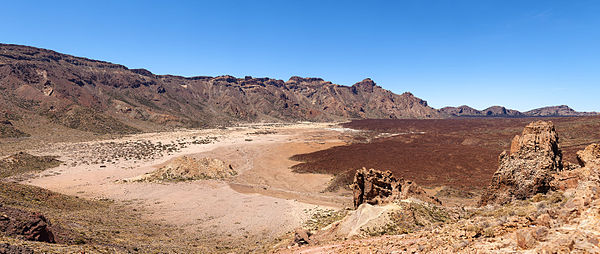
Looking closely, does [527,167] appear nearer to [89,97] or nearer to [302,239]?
[302,239]

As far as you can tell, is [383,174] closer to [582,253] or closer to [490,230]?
[490,230]

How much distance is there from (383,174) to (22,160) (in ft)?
167

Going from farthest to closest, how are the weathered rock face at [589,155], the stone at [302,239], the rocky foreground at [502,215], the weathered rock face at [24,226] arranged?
the stone at [302,239] < the weathered rock face at [589,155] < the weathered rock face at [24,226] < the rocky foreground at [502,215]

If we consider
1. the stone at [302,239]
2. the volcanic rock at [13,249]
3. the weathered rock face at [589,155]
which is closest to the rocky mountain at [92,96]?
the volcanic rock at [13,249]

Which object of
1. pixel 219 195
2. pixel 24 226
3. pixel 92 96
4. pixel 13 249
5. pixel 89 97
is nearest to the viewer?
pixel 13 249

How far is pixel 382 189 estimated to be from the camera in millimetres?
18219

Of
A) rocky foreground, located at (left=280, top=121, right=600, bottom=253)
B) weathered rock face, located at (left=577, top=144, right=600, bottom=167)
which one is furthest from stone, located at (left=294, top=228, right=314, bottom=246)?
weathered rock face, located at (left=577, top=144, right=600, bottom=167)

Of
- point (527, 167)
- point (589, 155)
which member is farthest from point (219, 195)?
point (589, 155)

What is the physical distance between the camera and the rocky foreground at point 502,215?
18.2 feet

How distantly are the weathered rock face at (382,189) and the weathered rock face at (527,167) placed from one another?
3.62m

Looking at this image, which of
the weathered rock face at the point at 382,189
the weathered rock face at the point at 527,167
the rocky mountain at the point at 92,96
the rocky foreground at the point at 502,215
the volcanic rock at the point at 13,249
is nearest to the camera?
the rocky foreground at the point at 502,215

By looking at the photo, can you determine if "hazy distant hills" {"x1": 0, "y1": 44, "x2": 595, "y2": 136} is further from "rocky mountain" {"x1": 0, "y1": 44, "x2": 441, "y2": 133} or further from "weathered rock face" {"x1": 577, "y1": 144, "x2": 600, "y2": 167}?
"weathered rock face" {"x1": 577, "y1": 144, "x2": 600, "y2": 167}

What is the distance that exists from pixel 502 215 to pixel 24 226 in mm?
18169

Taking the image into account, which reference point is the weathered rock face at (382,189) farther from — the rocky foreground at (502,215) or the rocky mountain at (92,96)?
the rocky mountain at (92,96)
